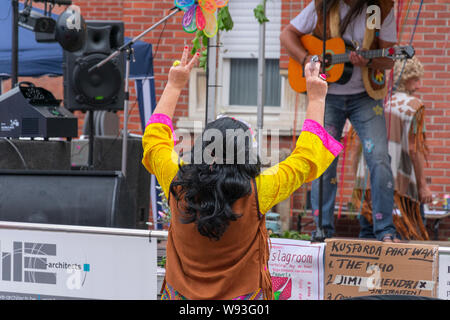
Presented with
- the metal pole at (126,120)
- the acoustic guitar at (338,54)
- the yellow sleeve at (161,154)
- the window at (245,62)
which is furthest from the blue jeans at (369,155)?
the window at (245,62)

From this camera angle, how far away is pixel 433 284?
2914 millimetres

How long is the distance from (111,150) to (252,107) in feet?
5.73

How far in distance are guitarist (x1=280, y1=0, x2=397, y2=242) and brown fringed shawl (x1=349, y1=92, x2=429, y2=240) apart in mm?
912

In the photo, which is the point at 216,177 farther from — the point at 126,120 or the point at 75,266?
the point at 126,120

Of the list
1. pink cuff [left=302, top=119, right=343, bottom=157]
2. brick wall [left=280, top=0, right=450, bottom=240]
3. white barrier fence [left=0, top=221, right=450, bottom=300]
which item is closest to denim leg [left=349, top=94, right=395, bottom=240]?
white barrier fence [left=0, top=221, right=450, bottom=300]

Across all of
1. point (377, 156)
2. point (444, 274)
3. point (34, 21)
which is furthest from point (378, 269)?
point (34, 21)

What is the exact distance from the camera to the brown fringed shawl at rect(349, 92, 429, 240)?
4.68 m

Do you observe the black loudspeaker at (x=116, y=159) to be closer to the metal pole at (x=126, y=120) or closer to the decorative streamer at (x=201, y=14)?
the metal pole at (x=126, y=120)

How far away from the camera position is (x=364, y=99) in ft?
12.5

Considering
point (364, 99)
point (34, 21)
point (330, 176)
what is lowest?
point (330, 176)

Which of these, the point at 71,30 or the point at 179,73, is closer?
the point at 179,73

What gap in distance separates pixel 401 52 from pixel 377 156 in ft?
1.99
